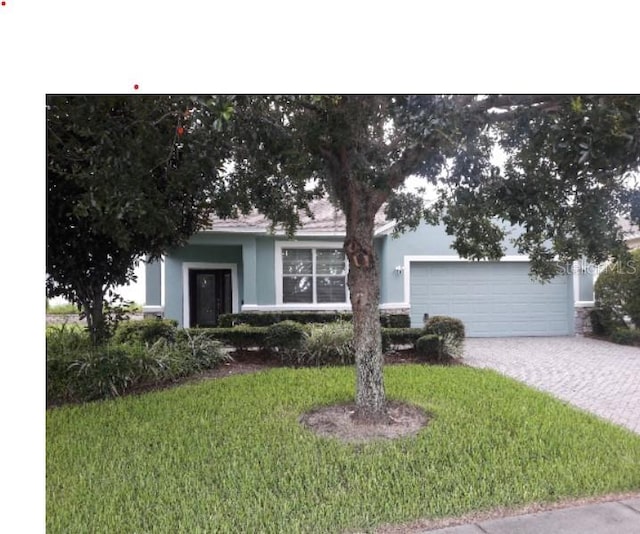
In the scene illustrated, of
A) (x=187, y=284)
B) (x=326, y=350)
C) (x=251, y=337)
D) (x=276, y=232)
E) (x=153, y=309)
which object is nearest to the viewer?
(x=326, y=350)

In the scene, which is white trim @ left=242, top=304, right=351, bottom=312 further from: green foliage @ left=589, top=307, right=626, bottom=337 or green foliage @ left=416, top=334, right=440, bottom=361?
green foliage @ left=589, top=307, right=626, bottom=337

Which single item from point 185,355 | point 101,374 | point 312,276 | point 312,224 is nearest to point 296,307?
point 312,276

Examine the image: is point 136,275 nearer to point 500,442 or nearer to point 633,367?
point 500,442

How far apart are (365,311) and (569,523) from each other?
234 centimetres

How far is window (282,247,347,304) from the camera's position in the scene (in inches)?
439

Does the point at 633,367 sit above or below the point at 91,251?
below

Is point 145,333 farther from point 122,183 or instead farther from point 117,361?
point 122,183

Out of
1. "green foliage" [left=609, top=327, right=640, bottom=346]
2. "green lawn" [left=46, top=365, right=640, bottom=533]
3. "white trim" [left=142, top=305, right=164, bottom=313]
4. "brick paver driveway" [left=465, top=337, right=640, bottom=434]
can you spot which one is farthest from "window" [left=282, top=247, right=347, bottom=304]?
"green foliage" [left=609, top=327, right=640, bottom=346]

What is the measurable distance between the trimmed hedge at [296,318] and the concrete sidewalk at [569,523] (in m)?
7.20

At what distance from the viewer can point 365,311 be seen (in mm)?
4504

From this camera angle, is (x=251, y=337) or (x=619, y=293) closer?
(x=251, y=337)

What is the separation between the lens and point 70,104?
2.95 meters

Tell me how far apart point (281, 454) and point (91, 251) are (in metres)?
4.63

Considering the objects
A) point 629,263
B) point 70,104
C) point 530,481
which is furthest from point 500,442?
point 70,104
